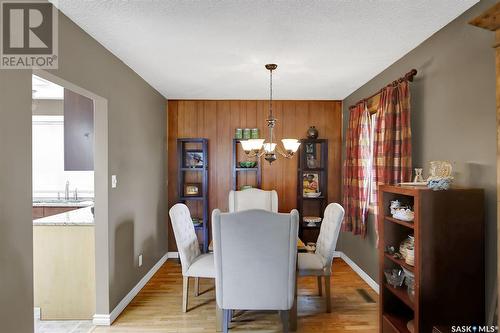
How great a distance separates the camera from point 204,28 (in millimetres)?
2158

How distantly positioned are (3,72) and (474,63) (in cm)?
274

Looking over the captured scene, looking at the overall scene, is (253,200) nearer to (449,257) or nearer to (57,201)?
(449,257)

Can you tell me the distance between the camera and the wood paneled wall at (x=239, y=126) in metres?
4.55

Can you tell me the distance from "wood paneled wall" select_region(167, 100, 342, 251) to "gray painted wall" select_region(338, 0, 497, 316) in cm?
194

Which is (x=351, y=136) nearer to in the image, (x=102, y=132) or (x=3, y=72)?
(x=102, y=132)

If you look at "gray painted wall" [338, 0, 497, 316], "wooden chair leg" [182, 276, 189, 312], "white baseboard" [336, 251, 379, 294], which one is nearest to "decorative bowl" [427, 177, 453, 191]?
"gray painted wall" [338, 0, 497, 316]

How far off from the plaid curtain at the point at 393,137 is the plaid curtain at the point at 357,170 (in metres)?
0.50

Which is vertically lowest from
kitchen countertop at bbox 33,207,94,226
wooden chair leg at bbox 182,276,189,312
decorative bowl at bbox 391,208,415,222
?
wooden chair leg at bbox 182,276,189,312

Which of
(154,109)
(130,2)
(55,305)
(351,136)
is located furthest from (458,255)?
(154,109)

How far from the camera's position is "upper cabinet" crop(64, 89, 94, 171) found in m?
2.93

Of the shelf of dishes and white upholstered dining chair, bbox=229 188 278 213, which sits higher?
white upholstered dining chair, bbox=229 188 278 213

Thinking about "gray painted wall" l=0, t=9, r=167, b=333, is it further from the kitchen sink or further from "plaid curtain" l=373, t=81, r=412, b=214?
"plaid curtain" l=373, t=81, r=412, b=214

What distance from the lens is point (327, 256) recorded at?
2.75m

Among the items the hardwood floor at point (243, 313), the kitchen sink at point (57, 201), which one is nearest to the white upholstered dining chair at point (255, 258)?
the hardwood floor at point (243, 313)
